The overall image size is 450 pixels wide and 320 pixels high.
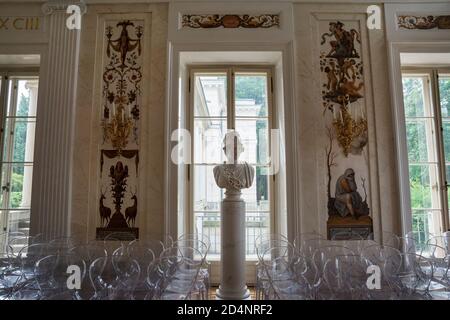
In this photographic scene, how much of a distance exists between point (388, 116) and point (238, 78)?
217cm

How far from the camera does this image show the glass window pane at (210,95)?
186 inches

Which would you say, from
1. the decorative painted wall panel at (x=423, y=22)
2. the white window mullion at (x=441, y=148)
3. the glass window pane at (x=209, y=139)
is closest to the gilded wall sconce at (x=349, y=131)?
the white window mullion at (x=441, y=148)

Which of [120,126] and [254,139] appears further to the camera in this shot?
[254,139]

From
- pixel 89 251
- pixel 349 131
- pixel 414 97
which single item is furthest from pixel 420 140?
pixel 89 251

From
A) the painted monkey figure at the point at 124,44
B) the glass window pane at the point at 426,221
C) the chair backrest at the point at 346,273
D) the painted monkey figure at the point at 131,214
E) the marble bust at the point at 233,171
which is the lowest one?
the chair backrest at the point at 346,273

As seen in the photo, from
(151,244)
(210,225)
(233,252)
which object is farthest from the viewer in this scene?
(210,225)

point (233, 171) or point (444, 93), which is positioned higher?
point (444, 93)

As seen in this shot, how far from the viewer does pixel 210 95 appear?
480 cm

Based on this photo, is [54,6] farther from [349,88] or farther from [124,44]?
[349,88]

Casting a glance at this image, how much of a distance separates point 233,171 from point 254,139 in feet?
4.79

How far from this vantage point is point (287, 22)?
4.29m

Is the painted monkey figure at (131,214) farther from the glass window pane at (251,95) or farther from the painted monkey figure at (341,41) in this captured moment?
the painted monkey figure at (341,41)

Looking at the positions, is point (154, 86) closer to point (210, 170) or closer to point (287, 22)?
point (210, 170)

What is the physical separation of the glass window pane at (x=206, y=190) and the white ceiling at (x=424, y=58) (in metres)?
3.18
